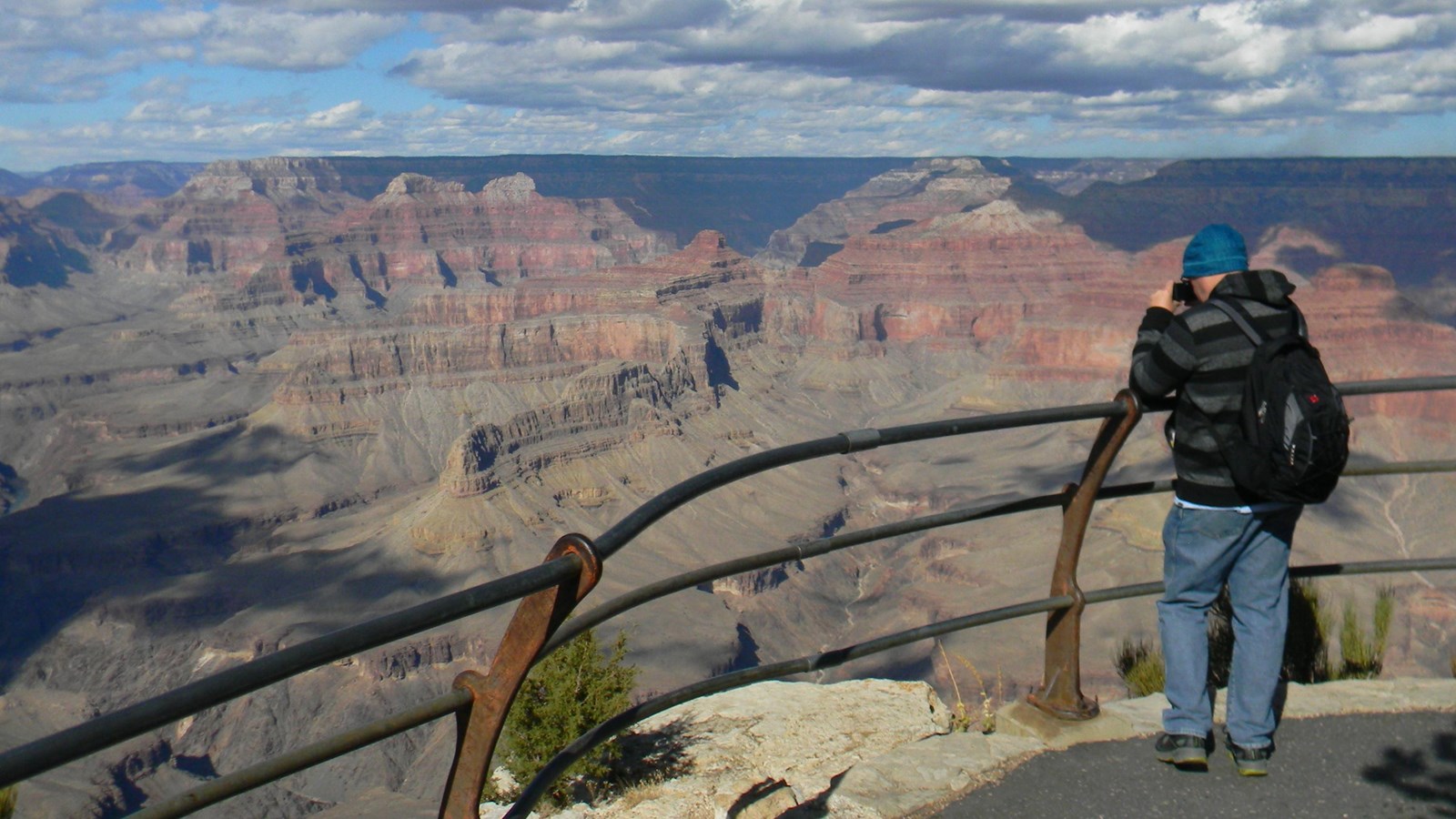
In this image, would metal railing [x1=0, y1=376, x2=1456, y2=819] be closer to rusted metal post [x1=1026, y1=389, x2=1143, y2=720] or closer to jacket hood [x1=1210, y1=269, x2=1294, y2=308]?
rusted metal post [x1=1026, y1=389, x2=1143, y2=720]

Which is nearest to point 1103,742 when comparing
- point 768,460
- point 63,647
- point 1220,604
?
point 1220,604

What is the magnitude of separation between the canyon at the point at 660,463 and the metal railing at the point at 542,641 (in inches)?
1550

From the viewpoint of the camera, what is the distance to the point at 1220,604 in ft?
21.4

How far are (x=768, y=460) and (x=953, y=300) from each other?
153 m

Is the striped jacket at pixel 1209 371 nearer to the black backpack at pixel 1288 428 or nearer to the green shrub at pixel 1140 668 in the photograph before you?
the black backpack at pixel 1288 428

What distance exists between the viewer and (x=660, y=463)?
97.4 meters

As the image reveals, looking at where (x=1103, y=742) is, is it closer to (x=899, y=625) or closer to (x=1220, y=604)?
(x=1220, y=604)

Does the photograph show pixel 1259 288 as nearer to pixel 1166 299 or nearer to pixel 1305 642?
pixel 1166 299

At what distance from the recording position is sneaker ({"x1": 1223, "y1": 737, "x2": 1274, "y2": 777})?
4.93 m

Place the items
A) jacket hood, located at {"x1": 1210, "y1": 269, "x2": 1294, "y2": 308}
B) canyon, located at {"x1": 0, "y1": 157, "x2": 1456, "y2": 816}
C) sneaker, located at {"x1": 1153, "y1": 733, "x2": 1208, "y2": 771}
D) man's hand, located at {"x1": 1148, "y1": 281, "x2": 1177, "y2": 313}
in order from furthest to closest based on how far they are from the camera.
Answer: canyon, located at {"x1": 0, "y1": 157, "x2": 1456, "y2": 816} < man's hand, located at {"x1": 1148, "y1": 281, "x2": 1177, "y2": 313} < sneaker, located at {"x1": 1153, "y1": 733, "x2": 1208, "y2": 771} < jacket hood, located at {"x1": 1210, "y1": 269, "x2": 1294, "y2": 308}

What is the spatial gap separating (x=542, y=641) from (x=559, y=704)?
298 inches

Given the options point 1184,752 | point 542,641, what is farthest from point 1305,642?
point 542,641

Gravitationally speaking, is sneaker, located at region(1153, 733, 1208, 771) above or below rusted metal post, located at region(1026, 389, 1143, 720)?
below

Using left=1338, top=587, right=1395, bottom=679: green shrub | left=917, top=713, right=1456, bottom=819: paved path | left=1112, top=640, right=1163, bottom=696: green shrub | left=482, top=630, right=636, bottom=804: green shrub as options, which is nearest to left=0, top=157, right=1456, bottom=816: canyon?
left=482, top=630, right=636, bottom=804: green shrub
